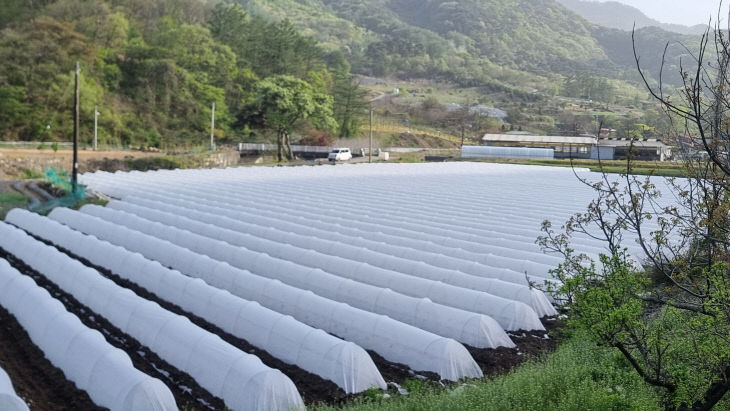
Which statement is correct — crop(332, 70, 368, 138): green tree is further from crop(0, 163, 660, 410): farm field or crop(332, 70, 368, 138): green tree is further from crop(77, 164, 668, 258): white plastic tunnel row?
crop(0, 163, 660, 410): farm field

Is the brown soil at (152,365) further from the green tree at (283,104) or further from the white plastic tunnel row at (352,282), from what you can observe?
the green tree at (283,104)

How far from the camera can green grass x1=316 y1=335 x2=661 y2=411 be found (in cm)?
632

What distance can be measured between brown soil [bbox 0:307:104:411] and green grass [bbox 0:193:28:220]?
17.2 meters

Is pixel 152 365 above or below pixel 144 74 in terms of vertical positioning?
below

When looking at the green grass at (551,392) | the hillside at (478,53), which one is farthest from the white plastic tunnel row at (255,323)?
the hillside at (478,53)

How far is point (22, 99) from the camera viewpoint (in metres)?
48.4

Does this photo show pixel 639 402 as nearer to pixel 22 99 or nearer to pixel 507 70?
pixel 22 99

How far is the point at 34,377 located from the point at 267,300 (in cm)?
405

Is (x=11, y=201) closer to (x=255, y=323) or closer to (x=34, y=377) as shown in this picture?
(x=34, y=377)

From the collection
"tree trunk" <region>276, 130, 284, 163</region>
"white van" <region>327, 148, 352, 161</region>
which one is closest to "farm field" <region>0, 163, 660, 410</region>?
"white van" <region>327, 148, 352, 161</region>

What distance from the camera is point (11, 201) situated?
27.4 metres

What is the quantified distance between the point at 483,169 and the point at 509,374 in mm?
35486

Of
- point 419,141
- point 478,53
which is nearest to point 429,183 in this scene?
point 419,141

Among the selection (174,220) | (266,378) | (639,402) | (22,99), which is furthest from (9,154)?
(639,402)
